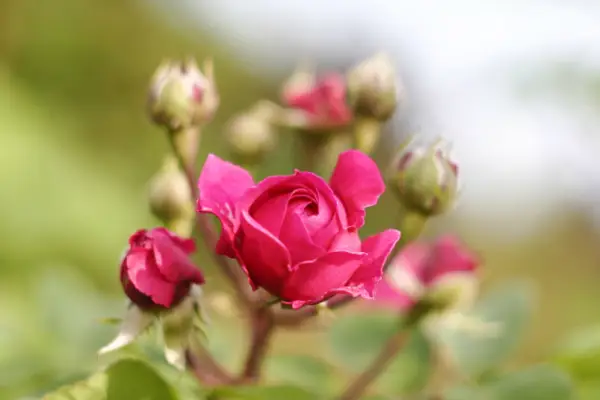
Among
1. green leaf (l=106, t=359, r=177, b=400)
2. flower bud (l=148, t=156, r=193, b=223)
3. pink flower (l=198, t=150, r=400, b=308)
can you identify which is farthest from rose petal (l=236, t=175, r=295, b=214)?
flower bud (l=148, t=156, r=193, b=223)

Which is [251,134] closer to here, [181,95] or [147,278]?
[181,95]

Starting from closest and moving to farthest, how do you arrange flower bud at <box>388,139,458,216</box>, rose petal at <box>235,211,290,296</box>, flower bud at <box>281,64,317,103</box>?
rose petal at <box>235,211,290,296</box>
flower bud at <box>388,139,458,216</box>
flower bud at <box>281,64,317,103</box>

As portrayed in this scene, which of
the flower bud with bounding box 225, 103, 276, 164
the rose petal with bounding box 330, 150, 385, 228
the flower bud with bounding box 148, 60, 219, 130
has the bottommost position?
the rose petal with bounding box 330, 150, 385, 228

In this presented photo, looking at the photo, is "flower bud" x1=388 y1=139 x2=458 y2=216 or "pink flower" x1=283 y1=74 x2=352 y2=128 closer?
"flower bud" x1=388 y1=139 x2=458 y2=216

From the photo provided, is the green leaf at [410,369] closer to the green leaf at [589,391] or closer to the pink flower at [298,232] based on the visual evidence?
the green leaf at [589,391]

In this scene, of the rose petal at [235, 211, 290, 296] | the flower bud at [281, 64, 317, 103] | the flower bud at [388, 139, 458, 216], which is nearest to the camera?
the rose petal at [235, 211, 290, 296]

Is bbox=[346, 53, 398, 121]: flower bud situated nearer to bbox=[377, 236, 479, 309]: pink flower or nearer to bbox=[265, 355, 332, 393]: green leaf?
bbox=[377, 236, 479, 309]: pink flower

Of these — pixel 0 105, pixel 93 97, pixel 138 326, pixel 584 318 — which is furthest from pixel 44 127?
pixel 138 326
